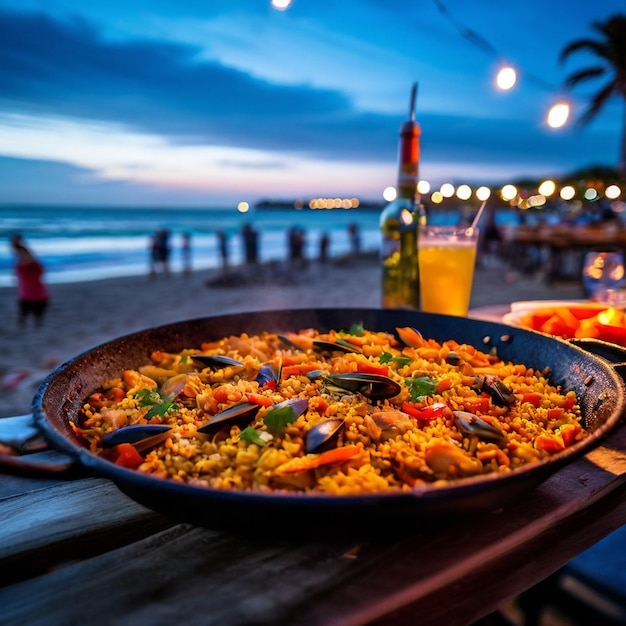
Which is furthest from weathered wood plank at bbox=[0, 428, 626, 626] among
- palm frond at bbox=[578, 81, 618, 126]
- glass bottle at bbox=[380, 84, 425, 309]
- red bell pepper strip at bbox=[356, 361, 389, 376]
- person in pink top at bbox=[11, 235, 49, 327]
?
palm frond at bbox=[578, 81, 618, 126]

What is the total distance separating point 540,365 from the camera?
1446mm

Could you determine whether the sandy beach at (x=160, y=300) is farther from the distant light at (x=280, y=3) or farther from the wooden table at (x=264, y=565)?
the wooden table at (x=264, y=565)

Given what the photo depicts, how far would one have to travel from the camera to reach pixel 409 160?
2164 millimetres

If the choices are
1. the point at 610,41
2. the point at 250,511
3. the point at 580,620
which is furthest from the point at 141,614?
the point at 610,41

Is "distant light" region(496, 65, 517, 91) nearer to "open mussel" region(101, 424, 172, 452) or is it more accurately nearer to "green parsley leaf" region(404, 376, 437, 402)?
"green parsley leaf" region(404, 376, 437, 402)

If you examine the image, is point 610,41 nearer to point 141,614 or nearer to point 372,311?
point 372,311

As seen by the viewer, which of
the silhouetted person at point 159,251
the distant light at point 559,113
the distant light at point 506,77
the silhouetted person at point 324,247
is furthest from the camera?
the silhouetted person at point 324,247

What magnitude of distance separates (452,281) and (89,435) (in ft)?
5.61

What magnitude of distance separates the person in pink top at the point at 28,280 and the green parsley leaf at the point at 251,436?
8916 mm

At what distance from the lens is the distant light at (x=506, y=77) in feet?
18.5

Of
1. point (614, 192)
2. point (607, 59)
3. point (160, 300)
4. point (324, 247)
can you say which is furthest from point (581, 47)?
point (160, 300)

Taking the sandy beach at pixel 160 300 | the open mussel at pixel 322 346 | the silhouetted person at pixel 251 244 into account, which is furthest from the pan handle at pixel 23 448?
the silhouetted person at pixel 251 244

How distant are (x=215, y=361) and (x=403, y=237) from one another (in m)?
1.33

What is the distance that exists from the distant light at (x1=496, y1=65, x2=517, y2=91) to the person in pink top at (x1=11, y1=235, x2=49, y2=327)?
7875 mm
